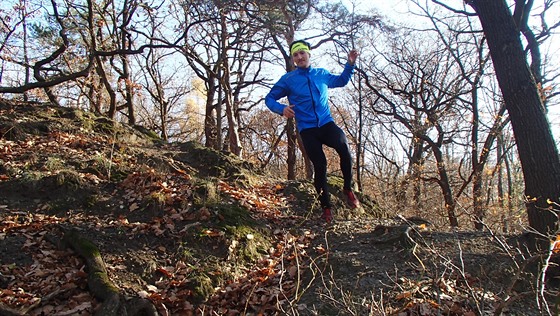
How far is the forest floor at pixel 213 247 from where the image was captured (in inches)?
107

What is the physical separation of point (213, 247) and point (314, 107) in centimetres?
195

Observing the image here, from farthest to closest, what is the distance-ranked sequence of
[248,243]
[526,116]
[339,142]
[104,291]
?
[339,142]
[248,243]
[526,116]
[104,291]

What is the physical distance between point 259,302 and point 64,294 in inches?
61.4

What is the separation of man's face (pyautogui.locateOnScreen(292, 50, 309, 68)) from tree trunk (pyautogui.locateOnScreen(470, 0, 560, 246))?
6.49ft

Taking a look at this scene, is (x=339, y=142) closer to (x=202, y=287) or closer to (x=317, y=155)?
(x=317, y=155)

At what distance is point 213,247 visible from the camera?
375cm

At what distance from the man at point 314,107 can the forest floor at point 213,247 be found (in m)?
0.81

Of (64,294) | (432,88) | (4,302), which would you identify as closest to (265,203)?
(64,294)

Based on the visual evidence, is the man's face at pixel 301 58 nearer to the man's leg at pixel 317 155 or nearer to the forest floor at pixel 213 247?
the man's leg at pixel 317 155

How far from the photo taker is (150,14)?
1008 cm

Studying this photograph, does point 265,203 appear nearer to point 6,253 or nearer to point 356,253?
point 356,253

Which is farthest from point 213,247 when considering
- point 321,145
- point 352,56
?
point 352,56

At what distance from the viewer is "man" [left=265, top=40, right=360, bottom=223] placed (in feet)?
13.9

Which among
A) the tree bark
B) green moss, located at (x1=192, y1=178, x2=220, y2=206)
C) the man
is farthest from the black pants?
the tree bark
